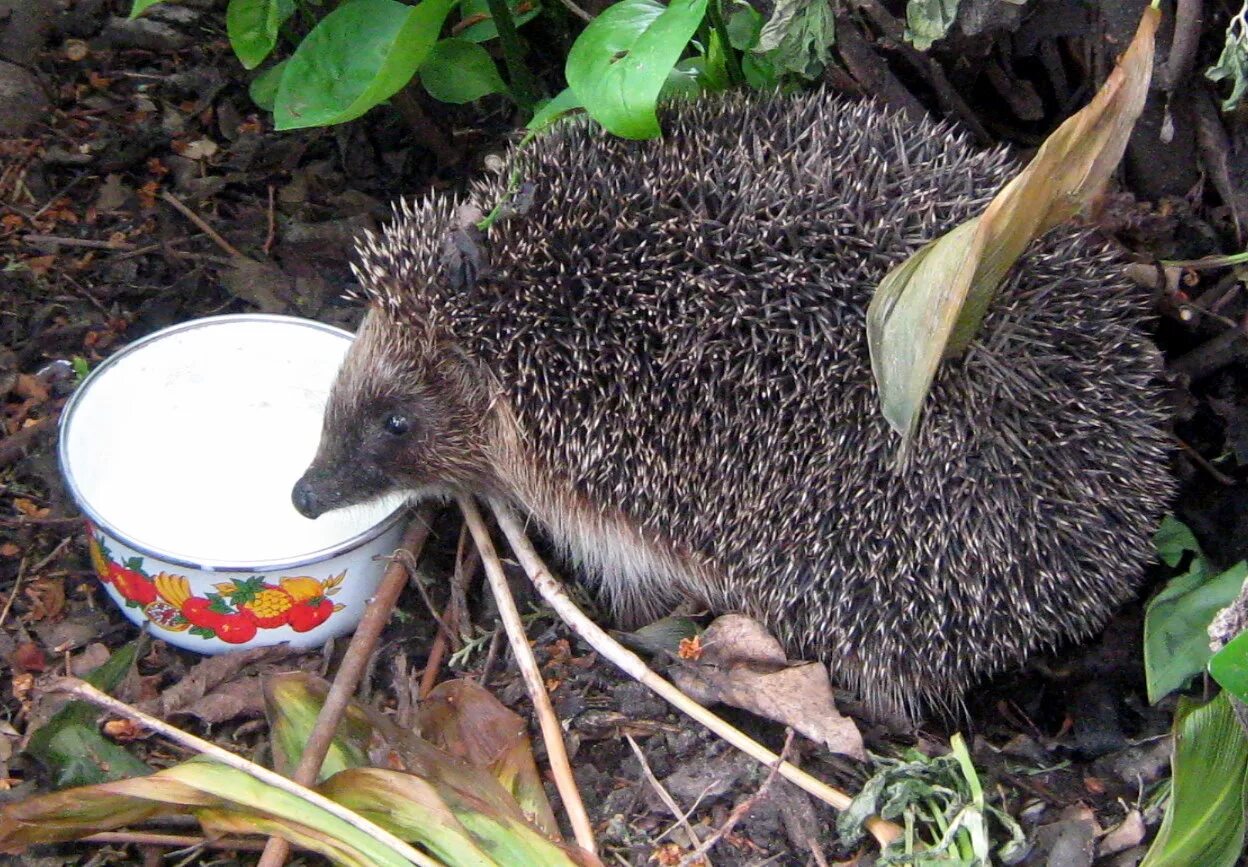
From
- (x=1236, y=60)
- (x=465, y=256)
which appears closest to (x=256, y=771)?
(x=465, y=256)

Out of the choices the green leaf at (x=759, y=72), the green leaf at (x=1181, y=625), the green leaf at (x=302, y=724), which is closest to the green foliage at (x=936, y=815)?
the green leaf at (x=1181, y=625)

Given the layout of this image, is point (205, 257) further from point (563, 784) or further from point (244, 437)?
point (563, 784)

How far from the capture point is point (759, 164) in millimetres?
3188

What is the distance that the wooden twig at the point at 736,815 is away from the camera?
2.92m

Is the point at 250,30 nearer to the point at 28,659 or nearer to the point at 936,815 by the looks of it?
the point at 28,659

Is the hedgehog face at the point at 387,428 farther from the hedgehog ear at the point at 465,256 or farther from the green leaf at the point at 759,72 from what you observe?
the green leaf at the point at 759,72

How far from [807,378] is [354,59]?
65.5 inches

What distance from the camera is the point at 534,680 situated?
3410mm

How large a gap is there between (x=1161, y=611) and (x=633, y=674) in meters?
1.44

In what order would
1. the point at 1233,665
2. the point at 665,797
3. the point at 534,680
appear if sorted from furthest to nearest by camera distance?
the point at 534,680 < the point at 665,797 < the point at 1233,665

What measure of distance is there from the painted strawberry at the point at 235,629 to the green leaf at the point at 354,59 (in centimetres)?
138

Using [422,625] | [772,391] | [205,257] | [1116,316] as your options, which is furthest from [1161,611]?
[205,257]

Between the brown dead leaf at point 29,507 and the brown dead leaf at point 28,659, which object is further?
the brown dead leaf at point 29,507

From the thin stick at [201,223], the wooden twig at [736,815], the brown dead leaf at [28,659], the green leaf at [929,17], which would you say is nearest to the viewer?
the wooden twig at [736,815]
